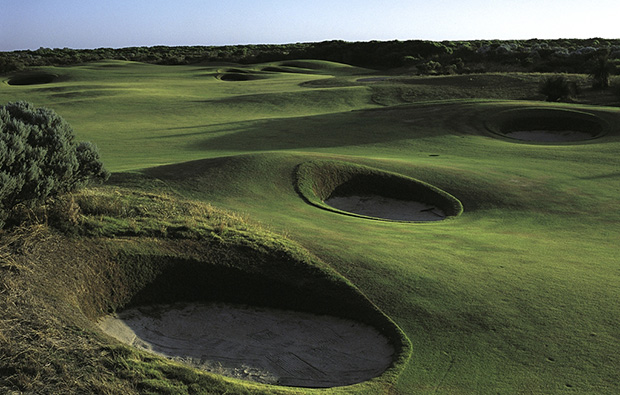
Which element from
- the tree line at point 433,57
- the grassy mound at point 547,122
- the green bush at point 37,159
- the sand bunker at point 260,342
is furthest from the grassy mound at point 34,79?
the sand bunker at point 260,342

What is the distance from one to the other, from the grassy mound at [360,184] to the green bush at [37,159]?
782cm

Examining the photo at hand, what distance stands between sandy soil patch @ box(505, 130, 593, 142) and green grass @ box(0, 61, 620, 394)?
1.57 meters

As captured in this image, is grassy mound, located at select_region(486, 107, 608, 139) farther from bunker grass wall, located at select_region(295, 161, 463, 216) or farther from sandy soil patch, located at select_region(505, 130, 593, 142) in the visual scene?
bunker grass wall, located at select_region(295, 161, 463, 216)

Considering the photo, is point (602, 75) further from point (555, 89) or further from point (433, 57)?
point (433, 57)

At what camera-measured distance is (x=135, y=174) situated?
17.2m

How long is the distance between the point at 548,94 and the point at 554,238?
31.6 metres

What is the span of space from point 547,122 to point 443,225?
1953cm

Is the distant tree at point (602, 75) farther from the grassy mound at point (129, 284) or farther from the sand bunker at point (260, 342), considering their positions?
the sand bunker at point (260, 342)

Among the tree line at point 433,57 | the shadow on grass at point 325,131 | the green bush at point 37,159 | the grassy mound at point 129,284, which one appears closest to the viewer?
the grassy mound at point 129,284

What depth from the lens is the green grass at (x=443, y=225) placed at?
879cm

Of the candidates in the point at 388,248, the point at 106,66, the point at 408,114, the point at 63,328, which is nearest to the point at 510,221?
the point at 388,248

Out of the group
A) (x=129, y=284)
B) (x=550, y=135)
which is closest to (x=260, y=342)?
(x=129, y=284)

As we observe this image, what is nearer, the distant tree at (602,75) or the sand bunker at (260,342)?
the sand bunker at (260,342)

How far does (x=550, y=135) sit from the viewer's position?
31609 millimetres
